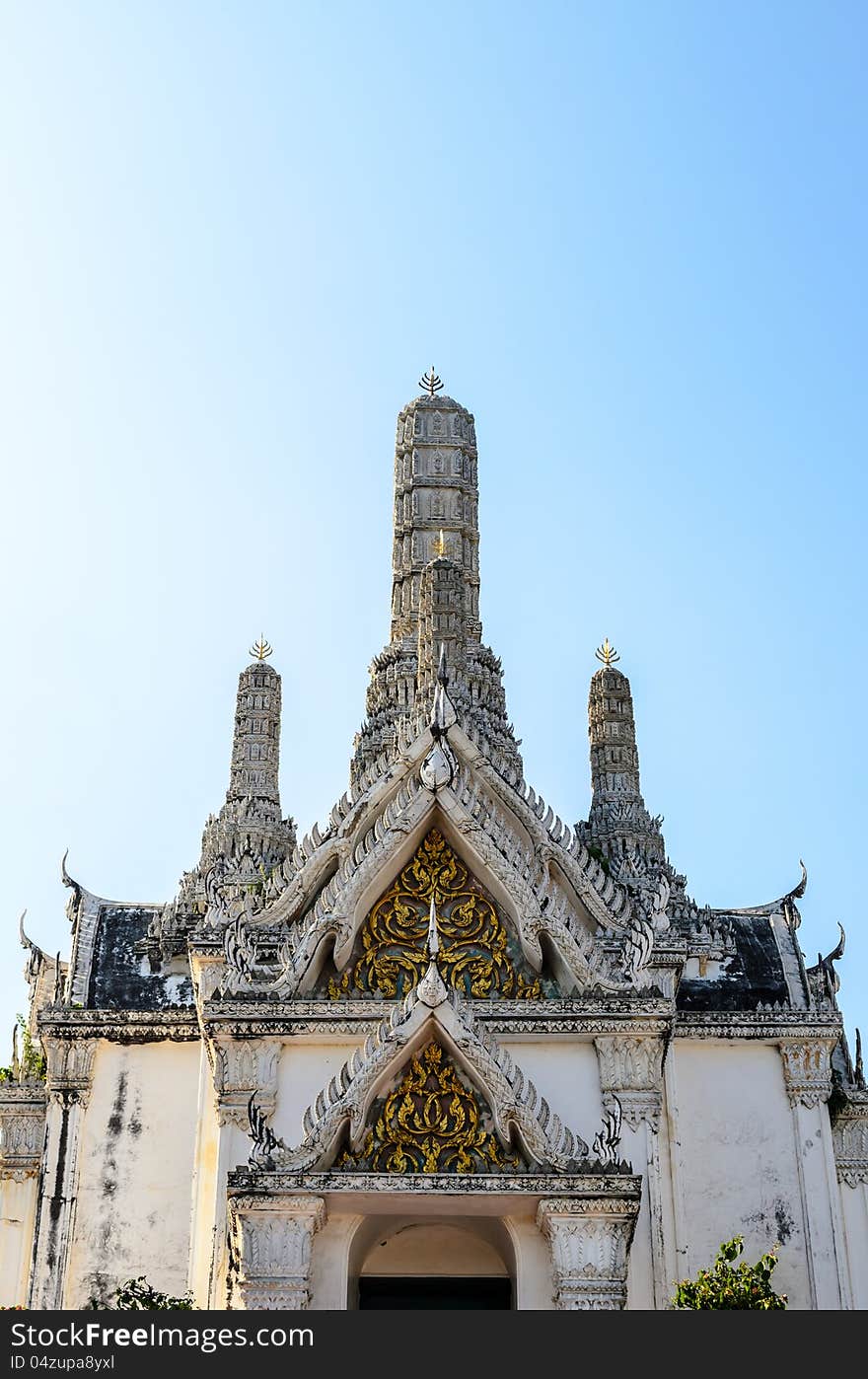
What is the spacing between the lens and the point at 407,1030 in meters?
15.0

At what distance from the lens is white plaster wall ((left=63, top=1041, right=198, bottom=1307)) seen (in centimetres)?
2023

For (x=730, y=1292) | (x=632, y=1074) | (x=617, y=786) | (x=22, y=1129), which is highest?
(x=617, y=786)

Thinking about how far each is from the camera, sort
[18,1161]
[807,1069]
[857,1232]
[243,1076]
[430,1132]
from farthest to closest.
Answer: [18,1161] < [857,1232] < [807,1069] < [243,1076] < [430,1132]

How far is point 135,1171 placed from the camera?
812 inches

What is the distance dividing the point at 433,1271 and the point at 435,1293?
0.22 m

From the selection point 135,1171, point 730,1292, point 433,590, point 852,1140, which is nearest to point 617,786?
point 433,590

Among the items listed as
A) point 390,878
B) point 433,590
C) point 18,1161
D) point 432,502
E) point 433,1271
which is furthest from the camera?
point 432,502

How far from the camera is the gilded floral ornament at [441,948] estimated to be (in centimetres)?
1741

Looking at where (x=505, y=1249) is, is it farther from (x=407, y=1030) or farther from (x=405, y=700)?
(x=405, y=700)

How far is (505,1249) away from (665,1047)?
2.67 m

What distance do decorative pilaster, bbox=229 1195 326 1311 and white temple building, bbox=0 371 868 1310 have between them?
19 mm

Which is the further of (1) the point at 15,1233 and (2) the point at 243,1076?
(1) the point at 15,1233

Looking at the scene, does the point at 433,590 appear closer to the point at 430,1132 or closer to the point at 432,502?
the point at 432,502
